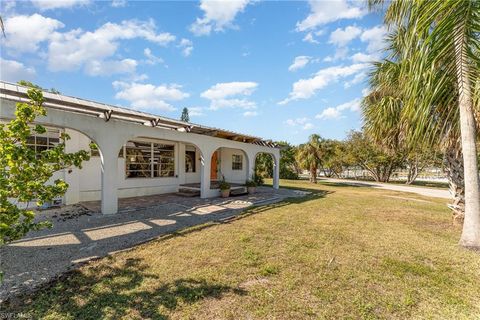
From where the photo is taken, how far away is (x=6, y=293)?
10.6 ft

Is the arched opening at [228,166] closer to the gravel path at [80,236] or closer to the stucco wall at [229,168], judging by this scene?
the stucco wall at [229,168]

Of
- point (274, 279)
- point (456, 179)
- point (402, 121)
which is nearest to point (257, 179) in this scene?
point (402, 121)

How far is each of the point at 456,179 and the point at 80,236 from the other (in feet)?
37.5

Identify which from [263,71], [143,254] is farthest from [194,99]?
[143,254]

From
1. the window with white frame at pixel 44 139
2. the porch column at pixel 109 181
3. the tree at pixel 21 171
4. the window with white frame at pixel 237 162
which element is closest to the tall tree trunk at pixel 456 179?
the tree at pixel 21 171

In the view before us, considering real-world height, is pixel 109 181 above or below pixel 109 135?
below

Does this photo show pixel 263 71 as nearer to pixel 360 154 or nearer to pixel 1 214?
pixel 1 214

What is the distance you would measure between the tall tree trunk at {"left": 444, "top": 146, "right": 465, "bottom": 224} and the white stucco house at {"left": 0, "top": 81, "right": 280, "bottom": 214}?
8963 millimetres

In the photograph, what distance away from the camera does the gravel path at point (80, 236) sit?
3898mm

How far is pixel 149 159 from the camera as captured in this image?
12.1 m

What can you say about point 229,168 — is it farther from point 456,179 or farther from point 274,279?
point 274,279

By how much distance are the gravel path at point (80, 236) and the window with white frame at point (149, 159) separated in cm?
310

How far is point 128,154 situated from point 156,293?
939cm

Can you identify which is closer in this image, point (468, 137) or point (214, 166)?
point (468, 137)
